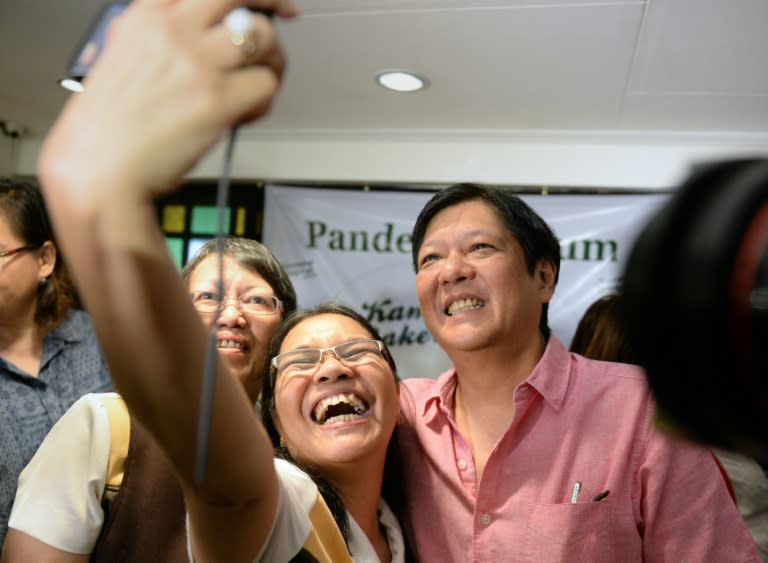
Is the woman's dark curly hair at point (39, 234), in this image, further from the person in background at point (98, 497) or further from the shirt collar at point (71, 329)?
the person in background at point (98, 497)

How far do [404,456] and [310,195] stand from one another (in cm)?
239

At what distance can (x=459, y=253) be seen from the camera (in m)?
1.76

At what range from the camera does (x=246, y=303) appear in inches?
68.3

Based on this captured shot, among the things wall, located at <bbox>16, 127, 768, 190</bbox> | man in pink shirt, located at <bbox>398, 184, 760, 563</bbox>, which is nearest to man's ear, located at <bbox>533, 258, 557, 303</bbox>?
man in pink shirt, located at <bbox>398, 184, 760, 563</bbox>

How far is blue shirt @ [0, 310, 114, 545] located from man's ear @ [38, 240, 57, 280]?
157 millimetres

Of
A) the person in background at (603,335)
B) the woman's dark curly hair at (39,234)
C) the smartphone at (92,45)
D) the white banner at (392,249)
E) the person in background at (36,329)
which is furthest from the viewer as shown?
the white banner at (392,249)

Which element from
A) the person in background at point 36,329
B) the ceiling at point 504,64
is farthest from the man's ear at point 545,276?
the person in background at point 36,329

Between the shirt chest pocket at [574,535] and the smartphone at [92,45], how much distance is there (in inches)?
51.3

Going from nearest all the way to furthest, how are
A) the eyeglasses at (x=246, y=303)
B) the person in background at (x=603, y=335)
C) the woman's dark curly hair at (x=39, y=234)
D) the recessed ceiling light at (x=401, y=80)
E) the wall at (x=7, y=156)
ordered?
the eyeglasses at (x=246, y=303) → the woman's dark curly hair at (x=39, y=234) → the person in background at (x=603, y=335) → the recessed ceiling light at (x=401, y=80) → the wall at (x=7, y=156)

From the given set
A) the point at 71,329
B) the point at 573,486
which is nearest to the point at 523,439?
the point at 573,486

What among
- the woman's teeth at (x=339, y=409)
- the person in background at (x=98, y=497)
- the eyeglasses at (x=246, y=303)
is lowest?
the person in background at (x=98, y=497)

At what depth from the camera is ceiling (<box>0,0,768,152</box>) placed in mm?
2520

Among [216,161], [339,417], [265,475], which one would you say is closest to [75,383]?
[339,417]

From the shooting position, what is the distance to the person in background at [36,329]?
1.90 meters
